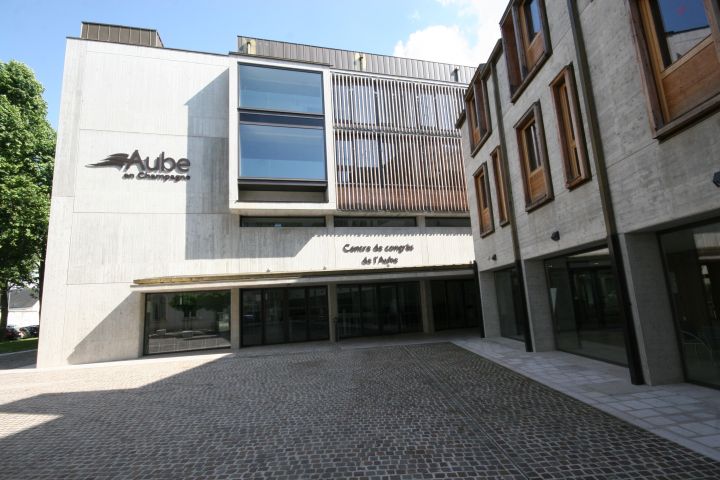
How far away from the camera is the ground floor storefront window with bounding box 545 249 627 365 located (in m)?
8.43

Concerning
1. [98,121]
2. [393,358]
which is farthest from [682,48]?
[98,121]

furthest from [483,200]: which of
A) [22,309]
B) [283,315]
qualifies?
[22,309]

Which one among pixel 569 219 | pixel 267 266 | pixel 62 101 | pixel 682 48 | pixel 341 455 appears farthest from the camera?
pixel 267 266

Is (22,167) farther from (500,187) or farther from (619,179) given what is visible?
(619,179)

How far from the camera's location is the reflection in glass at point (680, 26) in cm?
572

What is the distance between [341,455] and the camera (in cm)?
498

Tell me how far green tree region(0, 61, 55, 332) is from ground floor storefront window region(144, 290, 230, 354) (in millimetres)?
9905

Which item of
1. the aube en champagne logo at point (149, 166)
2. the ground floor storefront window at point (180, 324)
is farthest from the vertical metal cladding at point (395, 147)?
the ground floor storefront window at point (180, 324)

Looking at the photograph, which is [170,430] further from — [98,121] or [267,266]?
[98,121]

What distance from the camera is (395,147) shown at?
68.2 feet

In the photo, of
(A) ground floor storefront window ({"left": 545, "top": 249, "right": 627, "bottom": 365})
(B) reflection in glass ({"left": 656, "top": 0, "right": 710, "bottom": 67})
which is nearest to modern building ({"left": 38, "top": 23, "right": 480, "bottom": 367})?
(A) ground floor storefront window ({"left": 545, "top": 249, "right": 627, "bottom": 365})

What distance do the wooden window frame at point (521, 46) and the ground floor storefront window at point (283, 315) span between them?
12714 millimetres

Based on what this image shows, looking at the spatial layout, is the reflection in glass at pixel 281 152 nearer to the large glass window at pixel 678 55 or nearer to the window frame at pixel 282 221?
the window frame at pixel 282 221

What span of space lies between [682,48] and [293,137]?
50.3 feet
